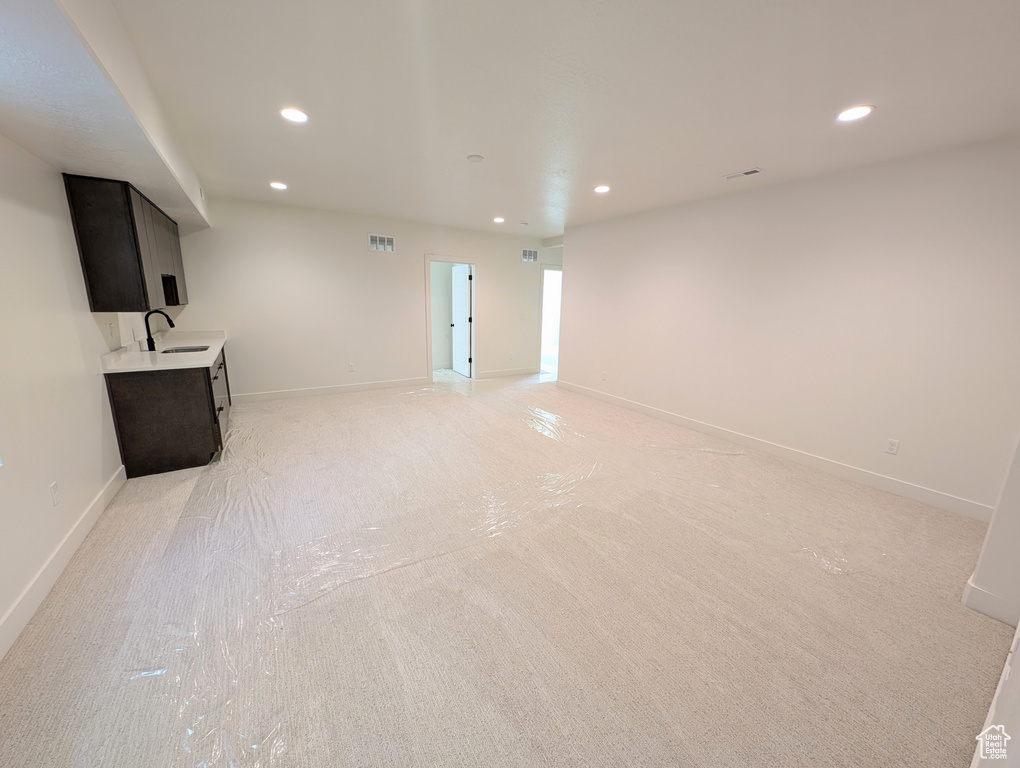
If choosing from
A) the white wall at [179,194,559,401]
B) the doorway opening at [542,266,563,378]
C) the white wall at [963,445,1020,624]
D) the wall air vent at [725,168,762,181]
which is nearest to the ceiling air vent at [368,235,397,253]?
the white wall at [179,194,559,401]

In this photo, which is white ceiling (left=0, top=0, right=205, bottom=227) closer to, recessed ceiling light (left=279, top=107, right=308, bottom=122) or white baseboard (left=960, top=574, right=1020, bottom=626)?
recessed ceiling light (left=279, top=107, right=308, bottom=122)

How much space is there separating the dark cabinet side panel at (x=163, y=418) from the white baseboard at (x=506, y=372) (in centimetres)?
403

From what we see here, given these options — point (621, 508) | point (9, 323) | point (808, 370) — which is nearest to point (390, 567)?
point (621, 508)

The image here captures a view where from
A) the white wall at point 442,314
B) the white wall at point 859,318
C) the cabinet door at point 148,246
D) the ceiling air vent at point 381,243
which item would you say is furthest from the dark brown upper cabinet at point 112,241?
the white wall at point 859,318

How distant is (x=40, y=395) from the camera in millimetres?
1922

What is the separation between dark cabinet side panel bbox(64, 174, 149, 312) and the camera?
2389mm

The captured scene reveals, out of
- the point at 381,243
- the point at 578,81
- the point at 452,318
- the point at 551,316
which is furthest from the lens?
the point at 551,316

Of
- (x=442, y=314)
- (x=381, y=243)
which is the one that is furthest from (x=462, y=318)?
(x=381, y=243)

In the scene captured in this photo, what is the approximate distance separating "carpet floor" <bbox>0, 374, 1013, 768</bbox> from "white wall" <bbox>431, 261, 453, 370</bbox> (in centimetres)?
444

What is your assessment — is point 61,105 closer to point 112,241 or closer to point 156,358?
point 112,241

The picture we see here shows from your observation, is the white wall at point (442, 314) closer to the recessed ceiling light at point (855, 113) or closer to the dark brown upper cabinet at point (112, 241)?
the dark brown upper cabinet at point (112, 241)

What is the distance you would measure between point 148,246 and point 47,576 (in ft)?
7.43

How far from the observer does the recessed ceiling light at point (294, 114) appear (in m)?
2.22

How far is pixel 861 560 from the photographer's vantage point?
7.08 feet
